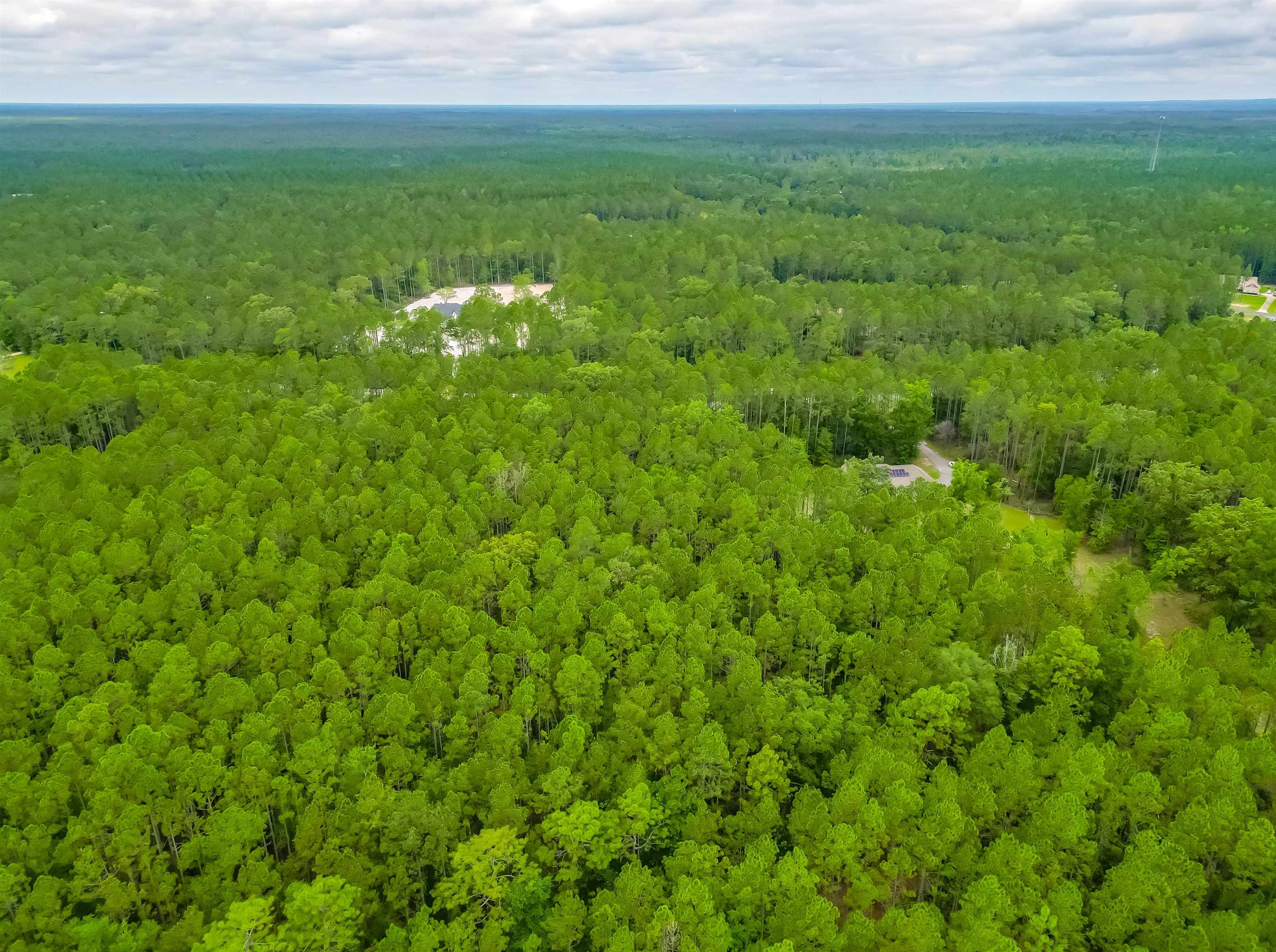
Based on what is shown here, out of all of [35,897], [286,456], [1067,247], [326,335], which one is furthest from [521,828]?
[1067,247]

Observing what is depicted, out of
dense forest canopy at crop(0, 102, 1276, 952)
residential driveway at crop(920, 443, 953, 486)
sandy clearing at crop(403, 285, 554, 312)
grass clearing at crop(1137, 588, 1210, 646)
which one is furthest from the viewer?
sandy clearing at crop(403, 285, 554, 312)

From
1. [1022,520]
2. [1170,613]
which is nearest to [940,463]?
[1022,520]

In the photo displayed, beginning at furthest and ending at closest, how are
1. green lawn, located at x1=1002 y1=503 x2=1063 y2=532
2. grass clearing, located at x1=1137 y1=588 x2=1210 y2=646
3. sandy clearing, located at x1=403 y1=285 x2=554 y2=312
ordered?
sandy clearing, located at x1=403 y1=285 x2=554 y2=312
green lawn, located at x1=1002 y1=503 x2=1063 y2=532
grass clearing, located at x1=1137 y1=588 x2=1210 y2=646

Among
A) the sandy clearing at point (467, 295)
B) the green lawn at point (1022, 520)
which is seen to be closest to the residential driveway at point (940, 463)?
the green lawn at point (1022, 520)

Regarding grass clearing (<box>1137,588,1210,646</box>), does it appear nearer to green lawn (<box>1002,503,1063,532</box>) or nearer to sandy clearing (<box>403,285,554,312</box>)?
green lawn (<box>1002,503,1063,532</box>)

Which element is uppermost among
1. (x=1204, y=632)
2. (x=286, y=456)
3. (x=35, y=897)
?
(x=286, y=456)

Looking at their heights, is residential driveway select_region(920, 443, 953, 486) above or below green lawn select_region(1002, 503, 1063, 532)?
above

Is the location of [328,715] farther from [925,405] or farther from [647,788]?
[925,405]

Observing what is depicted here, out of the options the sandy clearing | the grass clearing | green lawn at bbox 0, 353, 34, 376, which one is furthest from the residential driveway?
green lawn at bbox 0, 353, 34, 376
